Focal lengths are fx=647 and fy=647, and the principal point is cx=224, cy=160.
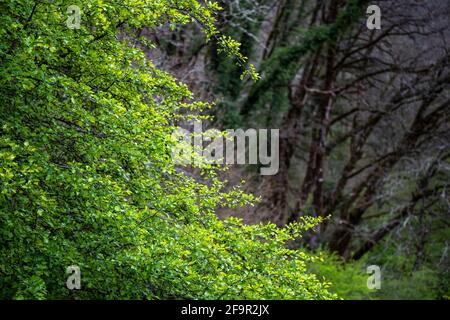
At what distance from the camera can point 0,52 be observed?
255 inches

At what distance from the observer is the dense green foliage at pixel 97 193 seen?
21.1ft

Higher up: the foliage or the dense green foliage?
the dense green foliage

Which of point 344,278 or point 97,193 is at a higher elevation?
point 97,193

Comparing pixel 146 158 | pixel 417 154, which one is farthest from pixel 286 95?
pixel 146 158

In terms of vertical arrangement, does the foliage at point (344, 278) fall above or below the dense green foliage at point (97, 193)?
below

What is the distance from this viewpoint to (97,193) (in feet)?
21.3

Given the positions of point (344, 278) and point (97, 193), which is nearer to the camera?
point (97, 193)

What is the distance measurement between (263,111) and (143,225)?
14271 mm

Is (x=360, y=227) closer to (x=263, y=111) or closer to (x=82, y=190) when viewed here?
(x=263, y=111)

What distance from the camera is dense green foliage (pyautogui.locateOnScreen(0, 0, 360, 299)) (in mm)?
6432

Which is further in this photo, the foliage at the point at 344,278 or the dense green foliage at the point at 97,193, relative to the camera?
the foliage at the point at 344,278

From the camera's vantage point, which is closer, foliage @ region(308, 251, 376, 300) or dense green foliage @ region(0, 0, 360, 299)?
dense green foliage @ region(0, 0, 360, 299)

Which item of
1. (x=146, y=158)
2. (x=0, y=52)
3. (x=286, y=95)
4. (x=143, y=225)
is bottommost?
(x=143, y=225)
